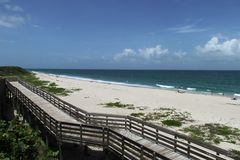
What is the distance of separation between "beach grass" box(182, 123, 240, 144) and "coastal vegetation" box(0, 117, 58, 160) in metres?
11.5

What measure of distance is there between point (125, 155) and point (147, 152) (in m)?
1.21

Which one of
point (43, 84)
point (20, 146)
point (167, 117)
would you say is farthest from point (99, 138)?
point (43, 84)

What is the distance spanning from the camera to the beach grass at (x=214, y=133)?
2050cm

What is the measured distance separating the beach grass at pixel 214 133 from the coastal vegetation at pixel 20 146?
37.6ft

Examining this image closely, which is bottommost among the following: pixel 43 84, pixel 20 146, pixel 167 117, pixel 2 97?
pixel 167 117

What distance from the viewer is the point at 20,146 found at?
520 inches

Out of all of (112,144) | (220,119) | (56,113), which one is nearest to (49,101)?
(56,113)

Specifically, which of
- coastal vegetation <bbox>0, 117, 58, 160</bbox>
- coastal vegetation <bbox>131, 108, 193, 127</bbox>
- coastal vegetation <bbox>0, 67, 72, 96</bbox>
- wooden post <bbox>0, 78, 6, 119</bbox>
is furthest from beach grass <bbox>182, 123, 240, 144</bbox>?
coastal vegetation <bbox>0, 67, 72, 96</bbox>

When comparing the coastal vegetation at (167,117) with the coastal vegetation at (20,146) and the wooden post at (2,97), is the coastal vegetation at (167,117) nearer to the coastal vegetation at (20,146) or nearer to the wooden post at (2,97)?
the wooden post at (2,97)

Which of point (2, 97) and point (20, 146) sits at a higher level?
point (2, 97)

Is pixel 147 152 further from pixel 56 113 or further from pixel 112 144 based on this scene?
pixel 56 113

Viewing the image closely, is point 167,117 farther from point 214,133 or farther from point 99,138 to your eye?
point 99,138

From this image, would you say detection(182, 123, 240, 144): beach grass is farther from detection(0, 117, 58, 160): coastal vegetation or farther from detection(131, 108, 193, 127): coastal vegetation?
detection(0, 117, 58, 160): coastal vegetation

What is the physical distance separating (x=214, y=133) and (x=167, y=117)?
7093mm
